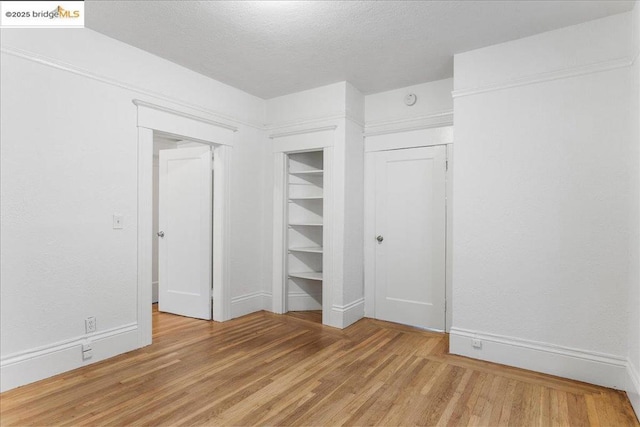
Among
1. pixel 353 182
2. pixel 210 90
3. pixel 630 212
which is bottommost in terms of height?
pixel 630 212

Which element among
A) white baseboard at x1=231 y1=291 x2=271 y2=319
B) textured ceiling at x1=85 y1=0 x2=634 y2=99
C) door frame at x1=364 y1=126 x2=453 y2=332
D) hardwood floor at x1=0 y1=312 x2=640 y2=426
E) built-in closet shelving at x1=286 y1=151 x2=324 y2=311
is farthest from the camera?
built-in closet shelving at x1=286 y1=151 x2=324 y2=311

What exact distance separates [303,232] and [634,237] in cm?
333

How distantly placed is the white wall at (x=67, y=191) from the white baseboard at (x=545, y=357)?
2934 millimetres

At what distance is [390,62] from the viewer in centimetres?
344

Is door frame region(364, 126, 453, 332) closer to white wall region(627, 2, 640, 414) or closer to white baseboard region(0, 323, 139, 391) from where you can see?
white wall region(627, 2, 640, 414)

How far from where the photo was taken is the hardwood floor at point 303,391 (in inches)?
84.4

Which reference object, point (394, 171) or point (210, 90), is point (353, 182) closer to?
point (394, 171)

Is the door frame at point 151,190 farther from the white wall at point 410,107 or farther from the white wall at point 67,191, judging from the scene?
the white wall at point 410,107

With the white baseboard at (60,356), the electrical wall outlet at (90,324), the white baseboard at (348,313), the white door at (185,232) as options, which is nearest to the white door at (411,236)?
the white baseboard at (348,313)

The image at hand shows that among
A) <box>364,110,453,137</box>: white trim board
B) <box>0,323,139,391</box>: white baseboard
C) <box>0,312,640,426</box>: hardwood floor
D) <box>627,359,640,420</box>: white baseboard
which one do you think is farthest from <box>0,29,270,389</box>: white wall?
<box>627,359,640,420</box>: white baseboard

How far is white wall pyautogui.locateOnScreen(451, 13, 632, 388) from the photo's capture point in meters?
2.60

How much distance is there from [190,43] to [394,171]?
2.45m

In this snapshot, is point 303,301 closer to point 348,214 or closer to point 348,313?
point 348,313

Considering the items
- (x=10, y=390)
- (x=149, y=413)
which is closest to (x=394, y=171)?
(x=149, y=413)
